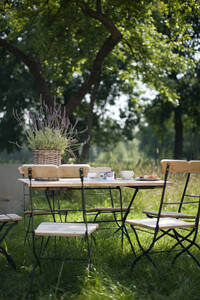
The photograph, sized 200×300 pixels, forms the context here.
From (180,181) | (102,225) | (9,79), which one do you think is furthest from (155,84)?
(9,79)

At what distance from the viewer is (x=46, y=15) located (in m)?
10.9

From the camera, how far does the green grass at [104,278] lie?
3.23m

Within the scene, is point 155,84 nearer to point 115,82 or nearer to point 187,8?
point 187,8

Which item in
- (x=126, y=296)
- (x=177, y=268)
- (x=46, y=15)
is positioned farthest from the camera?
(x=46, y=15)

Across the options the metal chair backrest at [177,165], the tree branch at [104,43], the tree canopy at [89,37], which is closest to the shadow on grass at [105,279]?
the metal chair backrest at [177,165]

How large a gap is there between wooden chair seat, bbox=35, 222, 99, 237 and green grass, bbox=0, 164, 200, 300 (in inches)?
13.2

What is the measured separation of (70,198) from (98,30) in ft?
16.3

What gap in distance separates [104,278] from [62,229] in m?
0.57

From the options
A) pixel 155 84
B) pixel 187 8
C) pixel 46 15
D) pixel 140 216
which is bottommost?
pixel 140 216

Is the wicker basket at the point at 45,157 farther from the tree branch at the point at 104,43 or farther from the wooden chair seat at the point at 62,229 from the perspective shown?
the tree branch at the point at 104,43

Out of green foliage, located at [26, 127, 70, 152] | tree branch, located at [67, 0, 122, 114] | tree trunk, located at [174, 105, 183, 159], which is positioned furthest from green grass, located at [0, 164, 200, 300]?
tree trunk, located at [174, 105, 183, 159]

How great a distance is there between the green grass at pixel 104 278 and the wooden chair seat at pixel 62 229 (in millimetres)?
336

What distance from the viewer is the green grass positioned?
10.6 feet

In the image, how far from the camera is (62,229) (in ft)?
11.3
